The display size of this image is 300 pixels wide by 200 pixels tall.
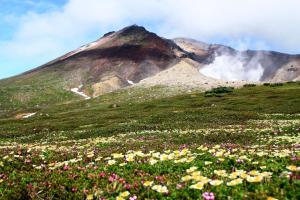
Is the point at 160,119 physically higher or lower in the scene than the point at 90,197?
lower

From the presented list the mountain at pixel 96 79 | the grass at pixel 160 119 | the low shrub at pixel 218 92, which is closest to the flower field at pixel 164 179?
the grass at pixel 160 119

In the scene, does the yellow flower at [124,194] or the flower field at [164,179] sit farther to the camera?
the yellow flower at [124,194]

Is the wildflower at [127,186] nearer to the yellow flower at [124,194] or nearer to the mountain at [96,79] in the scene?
the yellow flower at [124,194]

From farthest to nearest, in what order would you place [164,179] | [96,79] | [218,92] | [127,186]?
[96,79], [218,92], [164,179], [127,186]

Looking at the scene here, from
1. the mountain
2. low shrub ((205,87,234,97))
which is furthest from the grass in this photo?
the mountain

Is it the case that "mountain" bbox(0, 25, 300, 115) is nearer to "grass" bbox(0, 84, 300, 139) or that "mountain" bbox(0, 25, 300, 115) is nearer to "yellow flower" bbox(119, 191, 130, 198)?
"grass" bbox(0, 84, 300, 139)

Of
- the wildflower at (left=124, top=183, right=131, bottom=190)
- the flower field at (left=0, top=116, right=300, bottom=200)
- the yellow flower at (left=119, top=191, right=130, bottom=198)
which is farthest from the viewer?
the wildflower at (left=124, top=183, right=131, bottom=190)

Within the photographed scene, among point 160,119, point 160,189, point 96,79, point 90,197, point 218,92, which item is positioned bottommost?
point 218,92

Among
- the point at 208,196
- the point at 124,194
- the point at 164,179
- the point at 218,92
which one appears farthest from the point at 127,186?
the point at 218,92

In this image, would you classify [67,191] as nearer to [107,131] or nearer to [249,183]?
[249,183]

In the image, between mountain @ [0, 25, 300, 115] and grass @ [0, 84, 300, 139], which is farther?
mountain @ [0, 25, 300, 115]

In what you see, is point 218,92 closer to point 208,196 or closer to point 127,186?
point 127,186

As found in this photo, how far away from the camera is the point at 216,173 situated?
30.2 ft

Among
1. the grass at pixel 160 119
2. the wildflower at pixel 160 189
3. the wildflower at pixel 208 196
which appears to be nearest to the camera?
the wildflower at pixel 208 196
